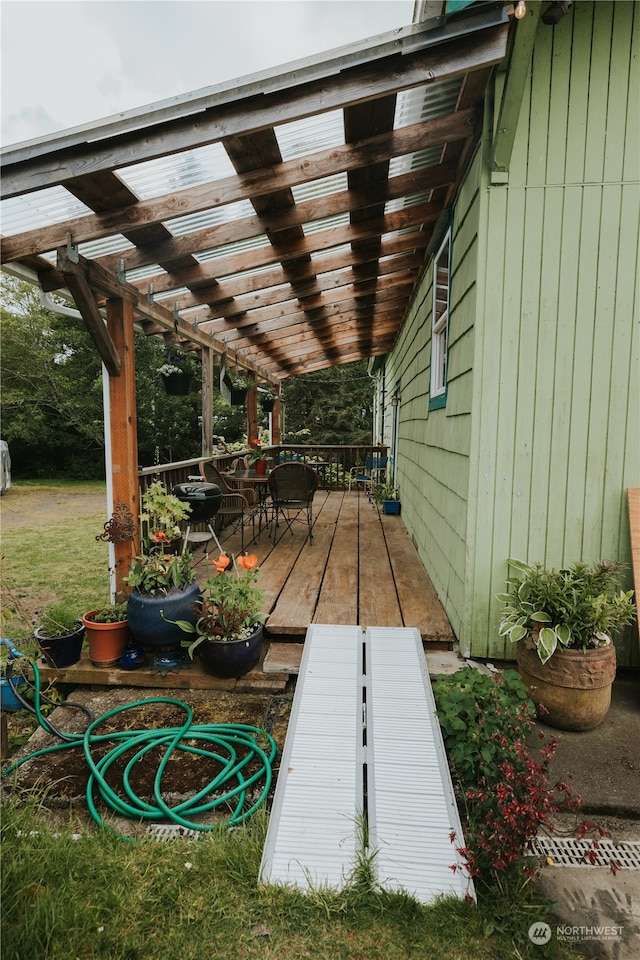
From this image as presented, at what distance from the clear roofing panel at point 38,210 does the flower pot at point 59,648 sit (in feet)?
7.57

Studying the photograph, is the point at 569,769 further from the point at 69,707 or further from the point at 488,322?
the point at 69,707

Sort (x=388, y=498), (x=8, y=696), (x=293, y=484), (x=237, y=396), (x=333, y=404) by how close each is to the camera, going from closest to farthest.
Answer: (x=8, y=696)
(x=293, y=484)
(x=237, y=396)
(x=388, y=498)
(x=333, y=404)

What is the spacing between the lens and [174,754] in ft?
7.87

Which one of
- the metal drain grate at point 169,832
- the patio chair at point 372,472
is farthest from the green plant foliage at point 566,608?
the patio chair at point 372,472

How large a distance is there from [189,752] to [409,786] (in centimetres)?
102

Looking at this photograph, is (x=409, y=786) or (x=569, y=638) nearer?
(x=409, y=786)

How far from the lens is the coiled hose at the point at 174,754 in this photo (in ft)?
6.58

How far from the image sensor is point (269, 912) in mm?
1547

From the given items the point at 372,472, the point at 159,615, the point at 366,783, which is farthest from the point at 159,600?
the point at 372,472

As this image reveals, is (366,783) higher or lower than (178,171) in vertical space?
lower

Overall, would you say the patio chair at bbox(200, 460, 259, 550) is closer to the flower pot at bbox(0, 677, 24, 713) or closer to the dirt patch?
the dirt patch

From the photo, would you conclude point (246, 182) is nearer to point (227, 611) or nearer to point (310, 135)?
point (310, 135)

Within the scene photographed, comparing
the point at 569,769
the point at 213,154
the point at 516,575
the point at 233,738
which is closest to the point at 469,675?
the point at 569,769

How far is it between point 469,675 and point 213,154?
287 cm
